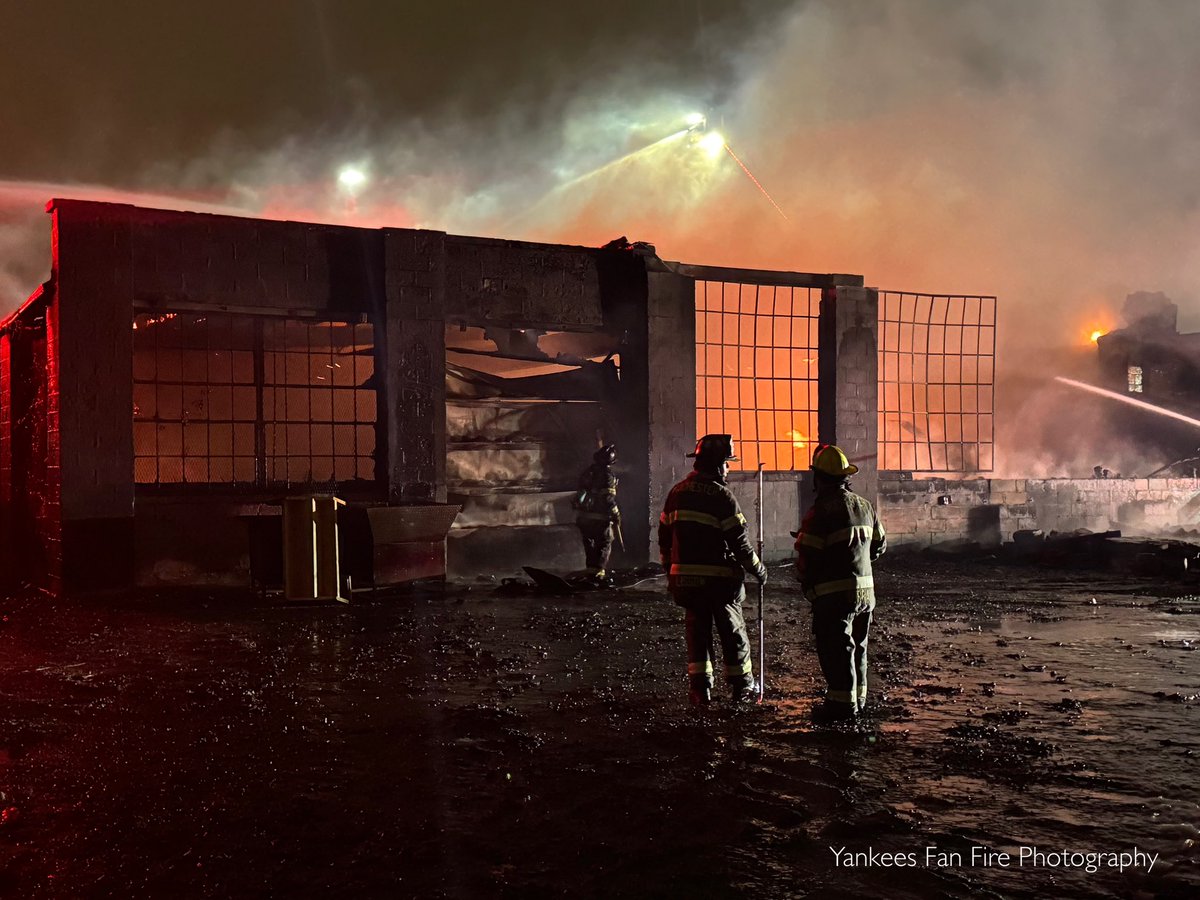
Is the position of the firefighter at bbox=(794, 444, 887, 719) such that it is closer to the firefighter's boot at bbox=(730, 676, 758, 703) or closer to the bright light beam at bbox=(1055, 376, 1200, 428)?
the firefighter's boot at bbox=(730, 676, 758, 703)

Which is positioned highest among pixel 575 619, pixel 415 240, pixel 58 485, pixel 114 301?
pixel 415 240

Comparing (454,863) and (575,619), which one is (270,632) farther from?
(454,863)

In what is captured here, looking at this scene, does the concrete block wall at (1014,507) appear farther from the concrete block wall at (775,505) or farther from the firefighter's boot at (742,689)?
the firefighter's boot at (742,689)

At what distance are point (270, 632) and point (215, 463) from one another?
4761 mm

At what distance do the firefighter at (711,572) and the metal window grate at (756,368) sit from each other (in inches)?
336

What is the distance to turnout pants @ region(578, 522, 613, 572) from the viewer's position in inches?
491

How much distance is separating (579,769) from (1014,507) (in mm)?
14111

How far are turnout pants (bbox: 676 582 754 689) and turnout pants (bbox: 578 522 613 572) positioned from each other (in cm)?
668

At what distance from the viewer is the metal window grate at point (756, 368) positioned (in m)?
15.3

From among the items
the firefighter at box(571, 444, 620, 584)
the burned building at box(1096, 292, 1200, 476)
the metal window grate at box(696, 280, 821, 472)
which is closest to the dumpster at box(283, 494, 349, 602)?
the firefighter at box(571, 444, 620, 584)

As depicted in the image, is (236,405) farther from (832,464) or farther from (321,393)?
(832,464)

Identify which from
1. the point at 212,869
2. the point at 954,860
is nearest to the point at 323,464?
the point at 212,869

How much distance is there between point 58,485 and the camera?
10.8 m

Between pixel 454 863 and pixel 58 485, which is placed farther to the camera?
pixel 58 485
